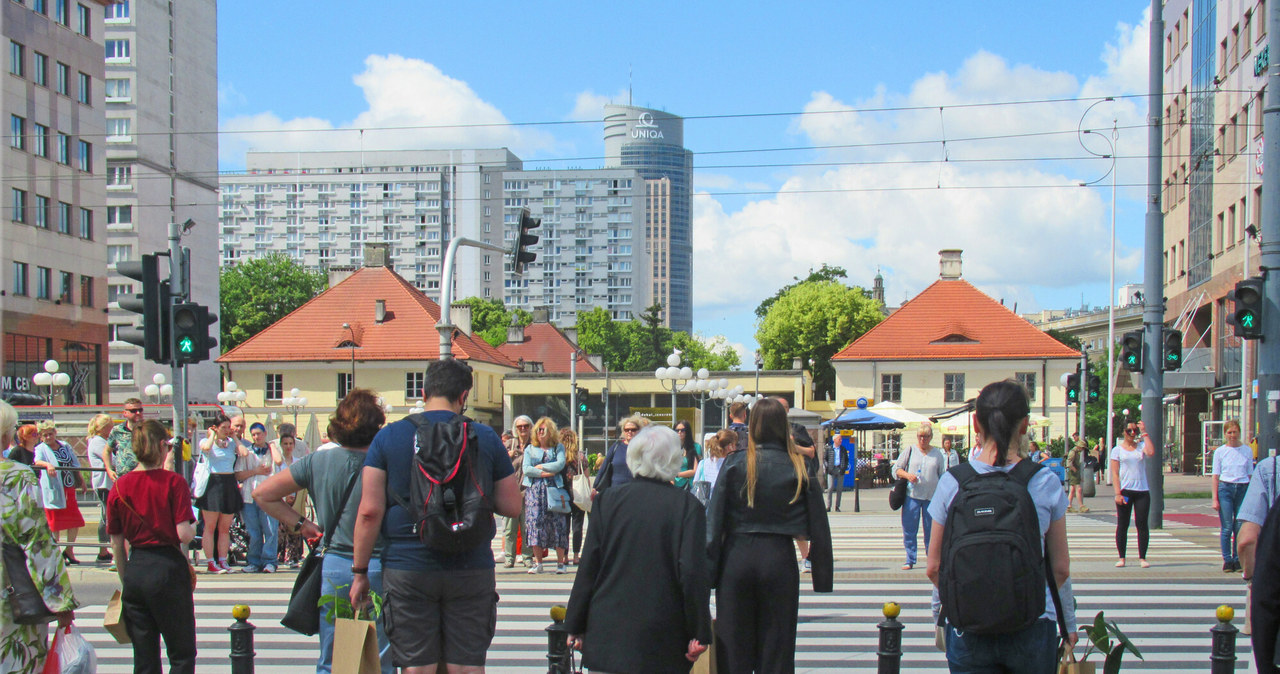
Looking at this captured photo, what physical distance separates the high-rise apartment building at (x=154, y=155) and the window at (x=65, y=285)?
20576 millimetres

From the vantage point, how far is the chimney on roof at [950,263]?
212 feet

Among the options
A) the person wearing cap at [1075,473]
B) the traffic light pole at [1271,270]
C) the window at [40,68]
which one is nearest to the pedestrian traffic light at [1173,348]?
the traffic light pole at [1271,270]

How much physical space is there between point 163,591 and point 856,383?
182ft

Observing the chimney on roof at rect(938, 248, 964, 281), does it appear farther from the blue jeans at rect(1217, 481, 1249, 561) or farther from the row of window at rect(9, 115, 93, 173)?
the blue jeans at rect(1217, 481, 1249, 561)

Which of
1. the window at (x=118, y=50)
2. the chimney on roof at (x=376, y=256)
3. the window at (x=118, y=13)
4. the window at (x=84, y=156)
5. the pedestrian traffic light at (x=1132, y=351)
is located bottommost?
the pedestrian traffic light at (x=1132, y=351)

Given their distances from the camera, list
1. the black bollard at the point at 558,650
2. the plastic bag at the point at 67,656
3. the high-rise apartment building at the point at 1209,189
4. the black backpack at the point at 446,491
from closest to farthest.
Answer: the plastic bag at the point at 67,656, the black backpack at the point at 446,491, the black bollard at the point at 558,650, the high-rise apartment building at the point at 1209,189

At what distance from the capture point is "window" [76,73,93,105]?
5197 centimetres

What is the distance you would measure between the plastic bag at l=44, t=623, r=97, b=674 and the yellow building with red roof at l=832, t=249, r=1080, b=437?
55738 mm

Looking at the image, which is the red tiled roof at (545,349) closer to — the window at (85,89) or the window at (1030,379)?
the window at (1030,379)

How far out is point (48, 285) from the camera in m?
50.5

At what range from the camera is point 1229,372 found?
1635 inches

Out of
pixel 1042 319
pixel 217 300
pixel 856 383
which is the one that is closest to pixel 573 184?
pixel 1042 319

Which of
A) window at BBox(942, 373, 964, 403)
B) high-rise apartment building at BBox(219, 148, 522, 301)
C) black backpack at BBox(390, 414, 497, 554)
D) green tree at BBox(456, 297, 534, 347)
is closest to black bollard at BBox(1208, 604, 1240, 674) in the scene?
black backpack at BBox(390, 414, 497, 554)

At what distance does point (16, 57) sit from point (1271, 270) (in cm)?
4982
